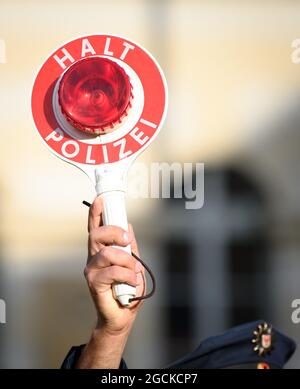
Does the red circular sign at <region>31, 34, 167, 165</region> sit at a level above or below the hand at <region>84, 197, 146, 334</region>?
above

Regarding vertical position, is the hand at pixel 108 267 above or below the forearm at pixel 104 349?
above

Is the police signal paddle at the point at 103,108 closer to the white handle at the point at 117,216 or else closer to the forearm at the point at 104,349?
the white handle at the point at 117,216

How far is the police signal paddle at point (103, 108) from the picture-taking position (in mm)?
769

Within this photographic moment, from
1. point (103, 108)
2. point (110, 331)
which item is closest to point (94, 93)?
point (103, 108)

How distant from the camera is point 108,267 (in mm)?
753

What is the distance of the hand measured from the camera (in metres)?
0.75

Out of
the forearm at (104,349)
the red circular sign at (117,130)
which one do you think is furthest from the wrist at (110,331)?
the red circular sign at (117,130)

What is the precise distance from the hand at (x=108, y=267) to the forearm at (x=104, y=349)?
4 cm

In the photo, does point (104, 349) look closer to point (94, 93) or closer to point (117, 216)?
point (117, 216)

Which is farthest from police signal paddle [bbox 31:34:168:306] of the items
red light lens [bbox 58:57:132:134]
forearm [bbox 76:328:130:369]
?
forearm [bbox 76:328:130:369]

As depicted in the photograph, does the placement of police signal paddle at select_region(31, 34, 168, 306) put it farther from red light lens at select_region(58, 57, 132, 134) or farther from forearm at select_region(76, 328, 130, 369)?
forearm at select_region(76, 328, 130, 369)

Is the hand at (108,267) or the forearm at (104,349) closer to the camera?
the hand at (108,267)

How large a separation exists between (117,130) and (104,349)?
0.26 m
